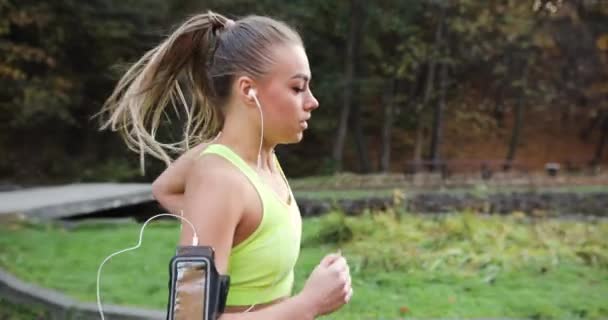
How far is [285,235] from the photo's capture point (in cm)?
162

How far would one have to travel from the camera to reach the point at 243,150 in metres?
1.66

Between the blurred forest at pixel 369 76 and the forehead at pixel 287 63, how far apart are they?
2294 cm

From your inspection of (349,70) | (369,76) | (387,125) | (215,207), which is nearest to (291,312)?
(215,207)

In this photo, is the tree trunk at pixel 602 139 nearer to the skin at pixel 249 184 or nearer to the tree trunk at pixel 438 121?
the tree trunk at pixel 438 121

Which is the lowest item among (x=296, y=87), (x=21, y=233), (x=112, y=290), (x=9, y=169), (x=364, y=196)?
(x=9, y=169)

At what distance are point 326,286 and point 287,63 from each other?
0.43m

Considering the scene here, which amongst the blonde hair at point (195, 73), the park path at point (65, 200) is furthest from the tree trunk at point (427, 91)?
the blonde hair at point (195, 73)

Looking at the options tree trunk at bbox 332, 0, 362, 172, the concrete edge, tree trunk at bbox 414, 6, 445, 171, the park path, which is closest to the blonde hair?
the concrete edge

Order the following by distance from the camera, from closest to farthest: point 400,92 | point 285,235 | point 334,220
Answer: point 285,235, point 334,220, point 400,92

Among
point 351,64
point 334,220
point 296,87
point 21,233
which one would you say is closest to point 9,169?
point 351,64

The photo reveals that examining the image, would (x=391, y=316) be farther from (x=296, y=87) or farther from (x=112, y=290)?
(x=296, y=87)

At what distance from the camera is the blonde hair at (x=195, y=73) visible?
1688 mm

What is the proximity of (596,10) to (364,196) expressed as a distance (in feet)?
55.9

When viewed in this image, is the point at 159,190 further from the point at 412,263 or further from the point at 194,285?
the point at 412,263
